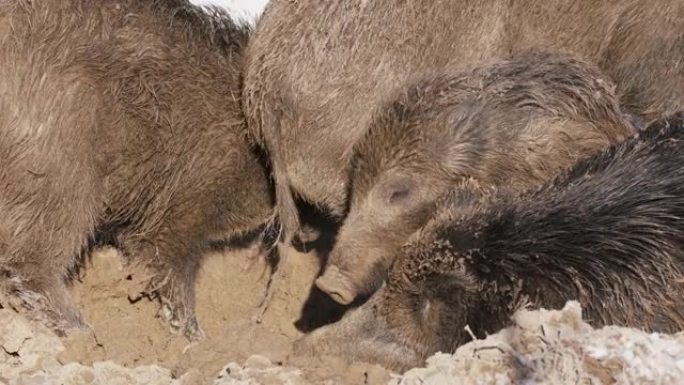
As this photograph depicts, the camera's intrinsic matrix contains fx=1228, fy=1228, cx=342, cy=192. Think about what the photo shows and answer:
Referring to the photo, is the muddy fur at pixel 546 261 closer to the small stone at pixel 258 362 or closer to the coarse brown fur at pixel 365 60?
the small stone at pixel 258 362

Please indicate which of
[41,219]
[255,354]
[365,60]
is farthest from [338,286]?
[41,219]

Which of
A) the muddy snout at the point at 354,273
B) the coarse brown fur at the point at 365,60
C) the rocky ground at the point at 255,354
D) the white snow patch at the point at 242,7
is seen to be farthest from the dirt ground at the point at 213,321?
the white snow patch at the point at 242,7

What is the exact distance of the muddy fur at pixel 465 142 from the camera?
4863 millimetres

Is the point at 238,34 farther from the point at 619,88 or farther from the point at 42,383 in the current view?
A: the point at 42,383

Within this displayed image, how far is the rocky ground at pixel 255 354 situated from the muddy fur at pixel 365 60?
0.84m

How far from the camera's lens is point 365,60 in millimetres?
5172

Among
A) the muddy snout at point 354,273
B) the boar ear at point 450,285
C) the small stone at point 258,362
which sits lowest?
the small stone at point 258,362

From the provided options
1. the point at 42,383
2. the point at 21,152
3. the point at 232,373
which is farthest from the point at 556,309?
the point at 21,152

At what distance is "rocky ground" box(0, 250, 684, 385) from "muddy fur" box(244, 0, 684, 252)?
835 mm

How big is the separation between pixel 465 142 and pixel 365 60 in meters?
0.59

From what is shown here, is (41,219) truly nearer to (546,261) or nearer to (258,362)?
(258,362)

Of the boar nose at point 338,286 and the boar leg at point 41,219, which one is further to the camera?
the boar nose at point 338,286

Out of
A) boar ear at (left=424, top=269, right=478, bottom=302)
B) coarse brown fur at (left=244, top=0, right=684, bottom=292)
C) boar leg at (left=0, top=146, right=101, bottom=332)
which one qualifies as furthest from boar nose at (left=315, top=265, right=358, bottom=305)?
boar leg at (left=0, top=146, right=101, bottom=332)

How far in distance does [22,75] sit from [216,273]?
1.57m
